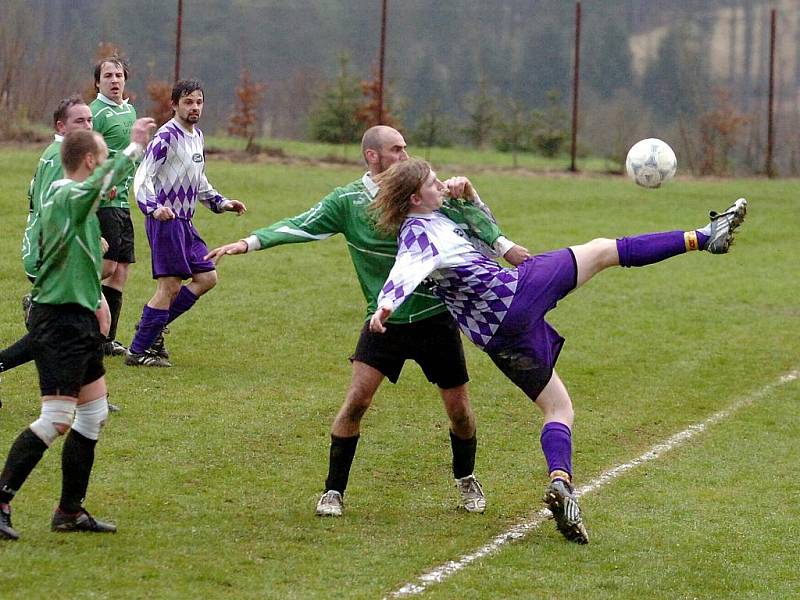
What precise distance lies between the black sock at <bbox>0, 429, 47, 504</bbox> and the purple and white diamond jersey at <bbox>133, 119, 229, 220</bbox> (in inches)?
168

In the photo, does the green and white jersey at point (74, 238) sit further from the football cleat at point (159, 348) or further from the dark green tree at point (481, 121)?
the dark green tree at point (481, 121)

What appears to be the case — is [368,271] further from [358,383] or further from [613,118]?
[613,118]

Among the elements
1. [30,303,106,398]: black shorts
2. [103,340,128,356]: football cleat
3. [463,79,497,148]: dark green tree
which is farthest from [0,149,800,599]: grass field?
[463,79,497,148]: dark green tree

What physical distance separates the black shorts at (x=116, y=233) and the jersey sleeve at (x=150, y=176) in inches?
12.6

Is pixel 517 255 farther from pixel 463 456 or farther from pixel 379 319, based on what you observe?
pixel 463 456

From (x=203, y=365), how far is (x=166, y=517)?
407 cm

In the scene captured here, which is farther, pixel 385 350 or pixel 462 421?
pixel 462 421

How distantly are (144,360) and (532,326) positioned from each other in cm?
474

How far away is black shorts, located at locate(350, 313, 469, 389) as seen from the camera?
670 cm

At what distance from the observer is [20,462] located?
591cm

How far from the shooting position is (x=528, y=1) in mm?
47438

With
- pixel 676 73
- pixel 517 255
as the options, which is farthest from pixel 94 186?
pixel 676 73

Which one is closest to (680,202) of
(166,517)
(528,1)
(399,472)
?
(399,472)

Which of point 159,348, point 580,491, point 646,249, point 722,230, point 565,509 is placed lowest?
point 580,491
